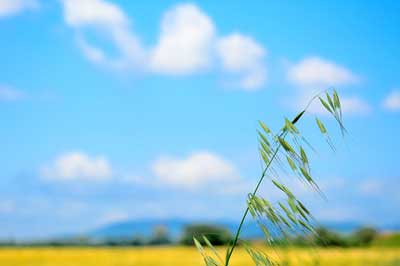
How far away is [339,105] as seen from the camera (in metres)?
1.85

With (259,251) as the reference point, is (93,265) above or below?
above

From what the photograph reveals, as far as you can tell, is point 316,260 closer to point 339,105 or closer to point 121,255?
point 339,105

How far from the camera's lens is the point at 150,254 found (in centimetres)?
2608

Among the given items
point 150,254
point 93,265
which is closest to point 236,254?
point 150,254

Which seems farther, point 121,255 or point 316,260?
point 121,255

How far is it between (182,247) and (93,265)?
582 cm

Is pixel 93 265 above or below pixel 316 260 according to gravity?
above

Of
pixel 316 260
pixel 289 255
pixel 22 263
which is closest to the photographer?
pixel 316 260

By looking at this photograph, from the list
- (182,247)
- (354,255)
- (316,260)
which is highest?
(182,247)

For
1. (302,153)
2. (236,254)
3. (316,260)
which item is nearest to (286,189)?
(302,153)

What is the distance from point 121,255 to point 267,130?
973 inches

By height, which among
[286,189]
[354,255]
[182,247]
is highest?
[182,247]

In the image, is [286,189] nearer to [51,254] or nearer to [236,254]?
[236,254]

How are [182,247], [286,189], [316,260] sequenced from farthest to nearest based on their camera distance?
[182,247], [286,189], [316,260]
